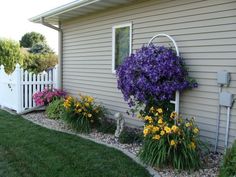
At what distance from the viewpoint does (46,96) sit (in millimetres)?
8906

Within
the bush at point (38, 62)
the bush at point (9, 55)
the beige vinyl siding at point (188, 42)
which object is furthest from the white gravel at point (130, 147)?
the bush at point (38, 62)

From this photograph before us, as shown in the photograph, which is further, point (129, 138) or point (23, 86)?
point (23, 86)

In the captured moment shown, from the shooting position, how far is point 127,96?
226 inches

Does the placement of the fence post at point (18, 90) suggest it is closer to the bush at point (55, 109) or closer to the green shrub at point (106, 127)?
the bush at point (55, 109)

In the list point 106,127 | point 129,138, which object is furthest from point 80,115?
point 129,138

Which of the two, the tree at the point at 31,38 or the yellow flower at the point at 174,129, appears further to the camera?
the tree at the point at 31,38

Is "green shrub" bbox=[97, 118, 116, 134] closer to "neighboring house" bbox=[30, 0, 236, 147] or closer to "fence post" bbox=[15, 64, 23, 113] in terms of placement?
"neighboring house" bbox=[30, 0, 236, 147]

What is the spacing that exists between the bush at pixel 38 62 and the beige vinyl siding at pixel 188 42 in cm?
1020

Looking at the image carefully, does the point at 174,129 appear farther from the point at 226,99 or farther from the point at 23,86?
the point at 23,86

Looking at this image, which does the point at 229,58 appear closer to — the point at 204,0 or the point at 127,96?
the point at 204,0

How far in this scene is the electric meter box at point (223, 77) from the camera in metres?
4.78

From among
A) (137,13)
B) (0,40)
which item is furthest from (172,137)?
(0,40)

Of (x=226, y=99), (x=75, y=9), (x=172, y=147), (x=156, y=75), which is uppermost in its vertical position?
(x=75, y=9)

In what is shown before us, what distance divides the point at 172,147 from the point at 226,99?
1.19 meters
